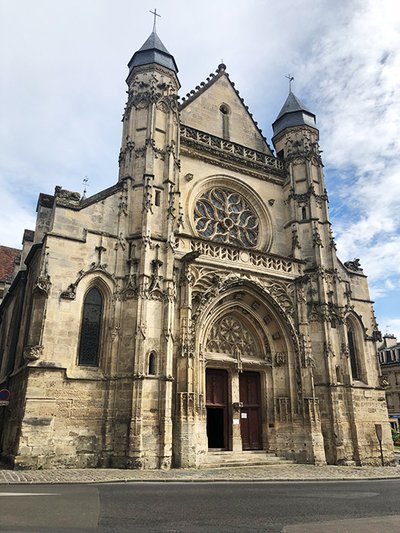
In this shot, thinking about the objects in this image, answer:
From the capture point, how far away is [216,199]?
1778cm

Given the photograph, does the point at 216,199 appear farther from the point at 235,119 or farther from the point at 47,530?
the point at 47,530

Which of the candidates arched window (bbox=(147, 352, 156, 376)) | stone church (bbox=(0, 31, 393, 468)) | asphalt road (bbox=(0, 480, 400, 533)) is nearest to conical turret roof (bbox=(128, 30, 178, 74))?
stone church (bbox=(0, 31, 393, 468))

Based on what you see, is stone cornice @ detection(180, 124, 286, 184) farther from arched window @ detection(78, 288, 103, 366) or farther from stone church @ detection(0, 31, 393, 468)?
arched window @ detection(78, 288, 103, 366)

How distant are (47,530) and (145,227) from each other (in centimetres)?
1000

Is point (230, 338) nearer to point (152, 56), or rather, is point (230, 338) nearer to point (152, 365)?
point (152, 365)

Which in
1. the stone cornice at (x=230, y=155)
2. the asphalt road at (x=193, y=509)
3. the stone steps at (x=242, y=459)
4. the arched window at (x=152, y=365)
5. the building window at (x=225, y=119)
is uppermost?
the building window at (x=225, y=119)

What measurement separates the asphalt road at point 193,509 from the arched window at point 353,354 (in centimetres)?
910

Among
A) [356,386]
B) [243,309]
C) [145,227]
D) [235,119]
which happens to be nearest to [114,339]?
[145,227]

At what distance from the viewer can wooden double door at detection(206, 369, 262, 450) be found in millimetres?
14641

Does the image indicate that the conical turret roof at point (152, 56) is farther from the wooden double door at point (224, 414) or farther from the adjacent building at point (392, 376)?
the adjacent building at point (392, 376)

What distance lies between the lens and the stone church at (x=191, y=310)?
468 inches

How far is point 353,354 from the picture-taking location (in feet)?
57.9

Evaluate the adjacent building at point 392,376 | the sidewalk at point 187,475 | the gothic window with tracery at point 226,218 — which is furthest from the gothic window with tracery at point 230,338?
the adjacent building at point 392,376

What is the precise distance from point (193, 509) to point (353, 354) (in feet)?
43.8
